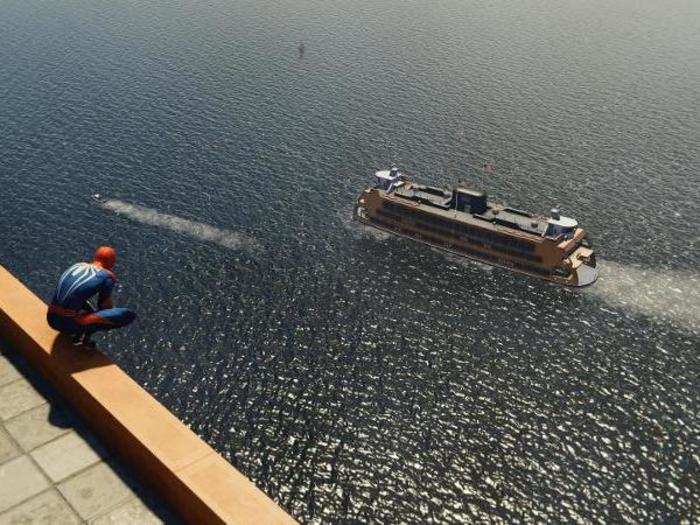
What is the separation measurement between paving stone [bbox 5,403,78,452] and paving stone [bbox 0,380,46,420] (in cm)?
22

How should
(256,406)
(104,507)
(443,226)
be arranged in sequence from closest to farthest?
(104,507) < (256,406) < (443,226)

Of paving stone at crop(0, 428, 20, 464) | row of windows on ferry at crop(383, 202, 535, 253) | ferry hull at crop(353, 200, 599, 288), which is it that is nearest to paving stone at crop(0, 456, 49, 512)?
paving stone at crop(0, 428, 20, 464)

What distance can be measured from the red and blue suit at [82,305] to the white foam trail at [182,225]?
189ft

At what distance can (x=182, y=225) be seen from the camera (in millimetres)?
78562

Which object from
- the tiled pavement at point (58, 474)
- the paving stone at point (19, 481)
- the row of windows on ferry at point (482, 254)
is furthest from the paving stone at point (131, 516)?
the row of windows on ferry at point (482, 254)

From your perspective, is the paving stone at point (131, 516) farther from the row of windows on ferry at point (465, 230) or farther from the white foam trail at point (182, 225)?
the row of windows on ferry at point (465, 230)

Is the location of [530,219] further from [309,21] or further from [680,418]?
[309,21]

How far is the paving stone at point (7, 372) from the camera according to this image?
1609 centimetres

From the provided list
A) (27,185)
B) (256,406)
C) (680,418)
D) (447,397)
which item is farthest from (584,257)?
(27,185)

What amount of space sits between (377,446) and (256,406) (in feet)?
36.7

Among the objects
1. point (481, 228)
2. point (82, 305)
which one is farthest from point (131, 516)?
point (481, 228)

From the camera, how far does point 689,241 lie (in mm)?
80875

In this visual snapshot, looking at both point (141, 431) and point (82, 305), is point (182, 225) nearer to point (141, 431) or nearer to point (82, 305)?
point (82, 305)

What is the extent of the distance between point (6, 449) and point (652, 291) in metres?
71.7
